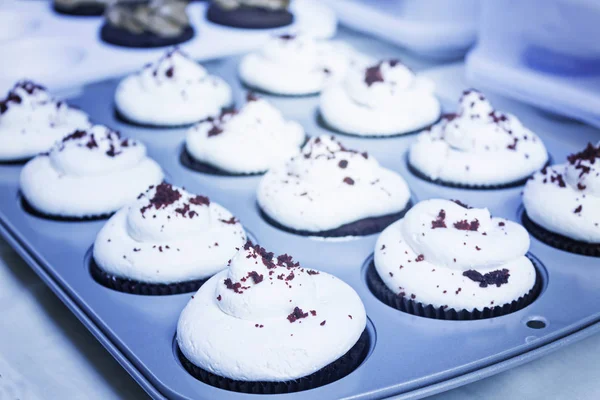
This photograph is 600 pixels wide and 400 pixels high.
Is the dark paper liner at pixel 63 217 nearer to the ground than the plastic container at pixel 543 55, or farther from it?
nearer to the ground

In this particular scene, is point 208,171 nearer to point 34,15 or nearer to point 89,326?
point 89,326

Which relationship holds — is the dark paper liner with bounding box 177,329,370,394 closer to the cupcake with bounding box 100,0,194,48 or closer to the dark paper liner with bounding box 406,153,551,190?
the dark paper liner with bounding box 406,153,551,190

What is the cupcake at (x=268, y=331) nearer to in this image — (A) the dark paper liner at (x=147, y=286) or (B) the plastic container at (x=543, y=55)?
(A) the dark paper liner at (x=147, y=286)

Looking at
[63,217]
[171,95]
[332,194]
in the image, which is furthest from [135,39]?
[332,194]

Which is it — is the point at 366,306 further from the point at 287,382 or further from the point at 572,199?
the point at 572,199

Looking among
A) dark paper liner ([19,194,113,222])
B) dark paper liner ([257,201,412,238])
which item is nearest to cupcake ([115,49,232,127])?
dark paper liner ([19,194,113,222])

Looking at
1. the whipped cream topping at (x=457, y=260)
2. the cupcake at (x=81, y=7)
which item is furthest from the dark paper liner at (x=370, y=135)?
the cupcake at (x=81, y=7)
